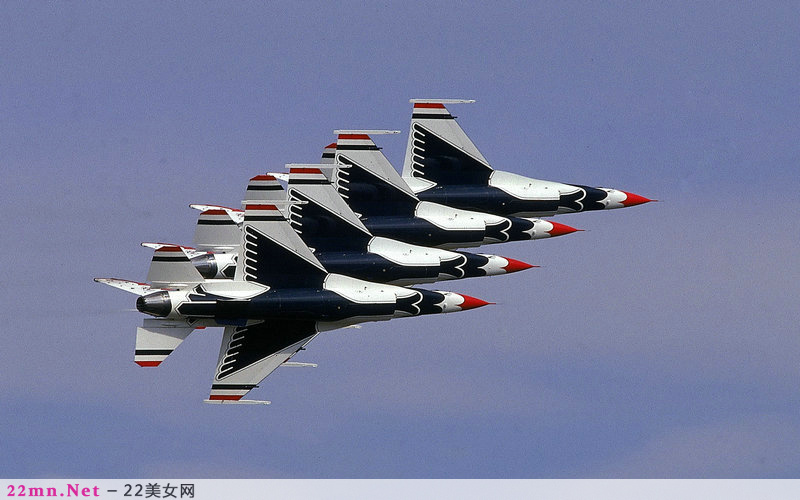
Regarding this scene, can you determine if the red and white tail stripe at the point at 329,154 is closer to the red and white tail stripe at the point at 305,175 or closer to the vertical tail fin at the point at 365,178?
the vertical tail fin at the point at 365,178

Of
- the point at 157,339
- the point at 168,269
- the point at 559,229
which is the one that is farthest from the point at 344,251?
the point at 559,229

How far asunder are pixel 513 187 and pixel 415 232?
5.97 metres

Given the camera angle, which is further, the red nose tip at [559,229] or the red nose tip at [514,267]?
the red nose tip at [559,229]

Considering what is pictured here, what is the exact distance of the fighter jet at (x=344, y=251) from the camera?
92.8 m

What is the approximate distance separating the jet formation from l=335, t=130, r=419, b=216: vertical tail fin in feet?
0.15

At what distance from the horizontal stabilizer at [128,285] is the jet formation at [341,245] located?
0.14 feet

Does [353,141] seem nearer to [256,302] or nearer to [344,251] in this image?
[344,251]

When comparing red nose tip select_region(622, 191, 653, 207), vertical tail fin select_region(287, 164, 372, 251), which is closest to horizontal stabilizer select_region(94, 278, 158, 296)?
vertical tail fin select_region(287, 164, 372, 251)

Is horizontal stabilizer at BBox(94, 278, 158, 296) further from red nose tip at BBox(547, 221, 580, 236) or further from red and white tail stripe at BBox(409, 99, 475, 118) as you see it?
red nose tip at BBox(547, 221, 580, 236)

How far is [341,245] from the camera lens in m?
93.1

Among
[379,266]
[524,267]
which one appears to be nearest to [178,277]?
[379,266]

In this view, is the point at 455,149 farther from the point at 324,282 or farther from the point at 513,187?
the point at 324,282

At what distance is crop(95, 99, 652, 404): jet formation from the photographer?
89.4m

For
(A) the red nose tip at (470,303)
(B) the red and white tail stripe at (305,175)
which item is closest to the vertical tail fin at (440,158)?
(B) the red and white tail stripe at (305,175)
